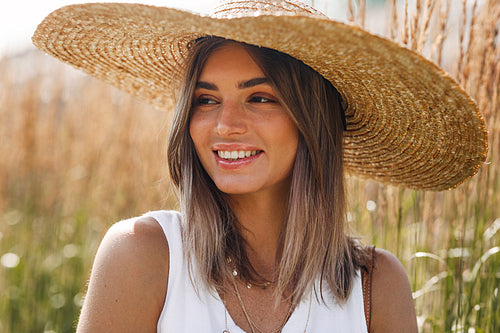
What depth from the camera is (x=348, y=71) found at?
1776 mm

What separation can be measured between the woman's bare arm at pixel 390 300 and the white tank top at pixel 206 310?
0.07 m

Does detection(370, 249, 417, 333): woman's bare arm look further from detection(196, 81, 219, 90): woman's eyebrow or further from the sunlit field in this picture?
detection(196, 81, 219, 90): woman's eyebrow

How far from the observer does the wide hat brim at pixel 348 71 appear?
56.2 inches

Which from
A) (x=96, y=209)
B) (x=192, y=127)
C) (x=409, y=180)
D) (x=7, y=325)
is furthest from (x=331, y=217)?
(x=96, y=209)

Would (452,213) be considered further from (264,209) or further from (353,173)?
(264,209)

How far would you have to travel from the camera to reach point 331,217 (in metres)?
2.06

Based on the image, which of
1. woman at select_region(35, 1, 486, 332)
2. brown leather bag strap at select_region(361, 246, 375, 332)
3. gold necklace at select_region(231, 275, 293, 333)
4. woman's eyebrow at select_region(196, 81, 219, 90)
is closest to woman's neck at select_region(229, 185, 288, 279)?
woman at select_region(35, 1, 486, 332)

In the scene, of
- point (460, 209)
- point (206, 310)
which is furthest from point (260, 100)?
point (460, 209)

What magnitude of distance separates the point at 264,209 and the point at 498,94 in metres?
1.11

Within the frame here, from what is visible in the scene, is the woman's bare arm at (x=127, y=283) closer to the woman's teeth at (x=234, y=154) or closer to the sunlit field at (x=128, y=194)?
the woman's teeth at (x=234, y=154)

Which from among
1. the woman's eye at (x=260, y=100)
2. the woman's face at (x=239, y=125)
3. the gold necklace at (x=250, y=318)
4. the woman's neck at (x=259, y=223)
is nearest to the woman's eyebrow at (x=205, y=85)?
the woman's face at (x=239, y=125)

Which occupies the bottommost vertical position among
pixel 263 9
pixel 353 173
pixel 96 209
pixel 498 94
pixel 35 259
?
pixel 35 259

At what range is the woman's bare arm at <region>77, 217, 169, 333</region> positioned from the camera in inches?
67.7

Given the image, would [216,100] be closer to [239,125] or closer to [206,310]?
[239,125]
